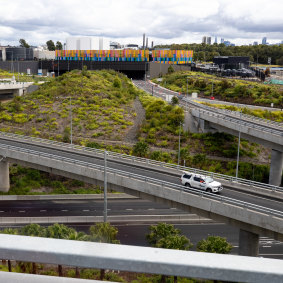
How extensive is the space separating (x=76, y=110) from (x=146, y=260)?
67.8 m

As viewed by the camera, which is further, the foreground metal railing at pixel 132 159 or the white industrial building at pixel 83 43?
the white industrial building at pixel 83 43

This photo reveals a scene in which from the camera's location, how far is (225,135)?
5844cm

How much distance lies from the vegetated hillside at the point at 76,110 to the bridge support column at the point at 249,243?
36121 mm

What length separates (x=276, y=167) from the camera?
46.2m

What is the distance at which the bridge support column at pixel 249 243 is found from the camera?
23.9 metres

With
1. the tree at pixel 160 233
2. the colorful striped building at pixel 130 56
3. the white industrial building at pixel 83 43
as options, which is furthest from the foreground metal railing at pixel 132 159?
the white industrial building at pixel 83 43

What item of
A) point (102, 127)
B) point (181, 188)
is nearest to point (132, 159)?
point (181, 188)

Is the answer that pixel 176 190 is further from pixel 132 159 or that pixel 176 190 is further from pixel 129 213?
pixel 132 159

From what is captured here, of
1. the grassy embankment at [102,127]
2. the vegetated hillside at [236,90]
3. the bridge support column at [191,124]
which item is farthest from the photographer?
the vegetated hillside at [236,90]

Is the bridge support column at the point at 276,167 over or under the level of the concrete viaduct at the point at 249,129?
under

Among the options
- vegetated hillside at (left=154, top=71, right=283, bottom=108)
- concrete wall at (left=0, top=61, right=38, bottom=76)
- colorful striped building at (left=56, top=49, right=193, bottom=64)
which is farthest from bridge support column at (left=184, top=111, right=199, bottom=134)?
concrete wall at (left=0, top=61, right=38, bottom=76)

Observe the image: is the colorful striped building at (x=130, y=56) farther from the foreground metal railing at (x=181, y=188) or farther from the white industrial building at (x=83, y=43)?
the foreground metal railing at (x=181, y=188)

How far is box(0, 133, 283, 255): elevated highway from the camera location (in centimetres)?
2338

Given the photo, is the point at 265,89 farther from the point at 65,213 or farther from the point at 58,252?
the point at 58,252
